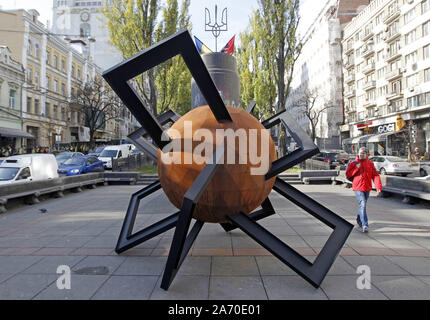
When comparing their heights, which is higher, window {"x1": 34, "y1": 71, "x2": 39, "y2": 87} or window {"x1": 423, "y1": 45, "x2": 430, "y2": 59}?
window {"x1": 423, "y1": 45, "x2": 430, "y2": 59}

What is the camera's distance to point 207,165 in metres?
3.89

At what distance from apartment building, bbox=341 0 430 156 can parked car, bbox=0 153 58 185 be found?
1317 inches

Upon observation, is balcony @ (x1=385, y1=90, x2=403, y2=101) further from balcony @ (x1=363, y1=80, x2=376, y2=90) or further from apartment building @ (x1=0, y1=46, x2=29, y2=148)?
apartment building @ (x1=0, y1=46, x2=29, y2=148)

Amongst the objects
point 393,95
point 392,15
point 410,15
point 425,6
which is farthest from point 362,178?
point 392,15

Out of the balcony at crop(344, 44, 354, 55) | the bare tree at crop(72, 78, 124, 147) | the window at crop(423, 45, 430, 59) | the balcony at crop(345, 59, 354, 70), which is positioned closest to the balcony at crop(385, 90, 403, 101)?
the window at crop(423, 45, 430, 59)

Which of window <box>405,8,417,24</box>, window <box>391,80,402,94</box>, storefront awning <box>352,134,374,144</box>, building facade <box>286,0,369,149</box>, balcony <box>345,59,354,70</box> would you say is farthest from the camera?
building facade <box>286,0,369,149</box>

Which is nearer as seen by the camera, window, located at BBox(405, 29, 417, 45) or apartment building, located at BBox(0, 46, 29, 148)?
apartment building, located at BBox(0, 46, 29, 148)

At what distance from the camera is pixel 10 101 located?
33.0 metres

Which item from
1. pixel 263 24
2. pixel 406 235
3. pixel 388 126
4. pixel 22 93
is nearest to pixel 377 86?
pixel 388 126

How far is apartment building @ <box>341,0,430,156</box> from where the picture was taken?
3438cm

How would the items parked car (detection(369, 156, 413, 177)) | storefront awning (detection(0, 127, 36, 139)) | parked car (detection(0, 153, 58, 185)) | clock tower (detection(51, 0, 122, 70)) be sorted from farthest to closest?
clock tower (detection(51, 0, 122, 70)) < storefront awning (detection(0, 127, 36, 139)) < parked car (detection(369, 156, 413, 177)) < parked car (detection(0, 153, 58, 185))

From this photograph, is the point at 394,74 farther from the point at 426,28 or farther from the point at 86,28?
the point at 86,28

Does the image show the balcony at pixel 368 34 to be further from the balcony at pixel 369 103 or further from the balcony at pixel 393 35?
the balcony at pixel 369 103
